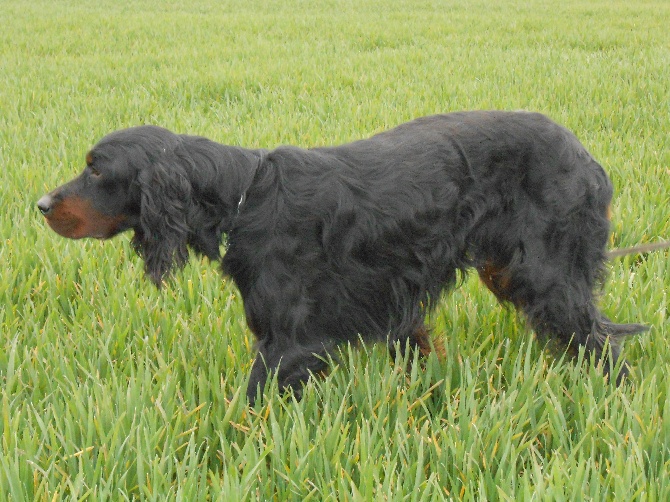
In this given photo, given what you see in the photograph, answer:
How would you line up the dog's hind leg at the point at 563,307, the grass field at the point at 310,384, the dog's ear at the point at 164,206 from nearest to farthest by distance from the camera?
the grass field at the point at 310,384 → the dog's ear at the point at 164,206 → the dog's hind leg at the point at 563,307

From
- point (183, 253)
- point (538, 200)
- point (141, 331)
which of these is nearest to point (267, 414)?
point (183, 253)

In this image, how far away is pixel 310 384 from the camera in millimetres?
2020

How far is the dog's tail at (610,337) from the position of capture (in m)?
2.27

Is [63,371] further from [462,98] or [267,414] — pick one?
[462,98]

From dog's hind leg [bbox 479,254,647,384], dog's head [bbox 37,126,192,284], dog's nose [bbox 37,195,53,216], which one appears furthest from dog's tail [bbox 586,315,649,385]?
dog's nose [bbox 37,195,53,216]

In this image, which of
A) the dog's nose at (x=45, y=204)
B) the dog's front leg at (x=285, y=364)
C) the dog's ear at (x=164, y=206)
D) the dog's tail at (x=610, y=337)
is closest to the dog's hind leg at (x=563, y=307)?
the dog's tail at (x=610, y=337)

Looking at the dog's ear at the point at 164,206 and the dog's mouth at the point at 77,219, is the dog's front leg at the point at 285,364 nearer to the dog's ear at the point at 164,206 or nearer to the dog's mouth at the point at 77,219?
the dog's ear at the point at 164,206

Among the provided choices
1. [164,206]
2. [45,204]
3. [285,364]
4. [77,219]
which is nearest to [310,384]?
[285,364]

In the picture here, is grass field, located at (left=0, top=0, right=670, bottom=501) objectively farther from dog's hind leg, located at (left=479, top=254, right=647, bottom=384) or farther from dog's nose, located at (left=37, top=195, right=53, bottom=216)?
dog's nose, located at (left=37, top=195, right=53, bottom=216)

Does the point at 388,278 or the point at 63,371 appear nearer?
the point at 63,371

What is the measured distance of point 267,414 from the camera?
77.5 inches

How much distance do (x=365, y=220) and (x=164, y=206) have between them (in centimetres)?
60

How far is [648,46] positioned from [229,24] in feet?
19.9

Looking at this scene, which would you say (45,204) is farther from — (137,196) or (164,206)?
(164,206)
